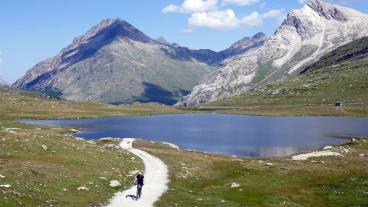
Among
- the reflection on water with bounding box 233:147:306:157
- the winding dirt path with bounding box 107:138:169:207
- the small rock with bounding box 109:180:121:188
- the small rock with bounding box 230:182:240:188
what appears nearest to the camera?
the winding dirt path with bounding box 107:138:169:207

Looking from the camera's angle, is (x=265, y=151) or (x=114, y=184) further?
(x=265, y=151)

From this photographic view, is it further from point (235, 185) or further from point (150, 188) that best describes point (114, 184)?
point (235, 185)

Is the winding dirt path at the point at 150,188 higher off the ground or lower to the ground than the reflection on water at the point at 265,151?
higher

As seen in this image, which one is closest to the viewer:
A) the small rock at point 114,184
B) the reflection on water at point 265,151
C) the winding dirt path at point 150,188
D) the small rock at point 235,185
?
the winding dirt path at point 150,188

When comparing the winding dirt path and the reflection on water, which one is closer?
the winding dirt path

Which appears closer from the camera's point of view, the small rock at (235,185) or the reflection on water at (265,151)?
the small rock at (235,185)

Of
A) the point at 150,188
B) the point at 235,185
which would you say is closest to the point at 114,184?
the point at 150,188

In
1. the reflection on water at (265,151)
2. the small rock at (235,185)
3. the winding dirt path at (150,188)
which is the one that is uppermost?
the winding dirt path at (150,188)

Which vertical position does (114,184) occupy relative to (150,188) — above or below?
above

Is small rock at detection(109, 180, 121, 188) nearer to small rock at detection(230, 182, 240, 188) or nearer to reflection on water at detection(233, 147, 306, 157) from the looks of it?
small rock at detection(230, 182, 240, 188)

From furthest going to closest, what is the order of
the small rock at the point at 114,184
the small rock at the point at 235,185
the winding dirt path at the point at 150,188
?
the small rock at the point at 235,185 → the small rock at the point at 114,184 → the winding dirt path at the point at 150,188

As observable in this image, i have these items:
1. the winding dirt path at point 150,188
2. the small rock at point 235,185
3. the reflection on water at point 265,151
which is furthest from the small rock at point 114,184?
the reflection on water at point 265,151

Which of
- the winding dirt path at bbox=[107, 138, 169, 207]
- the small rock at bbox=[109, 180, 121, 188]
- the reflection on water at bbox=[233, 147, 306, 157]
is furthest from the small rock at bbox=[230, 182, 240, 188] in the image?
the reflection on water at bbox=[233, 147, 306, 157]

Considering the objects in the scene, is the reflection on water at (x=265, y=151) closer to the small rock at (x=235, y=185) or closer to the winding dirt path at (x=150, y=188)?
the winding dirt path at (x=150, y=188)
